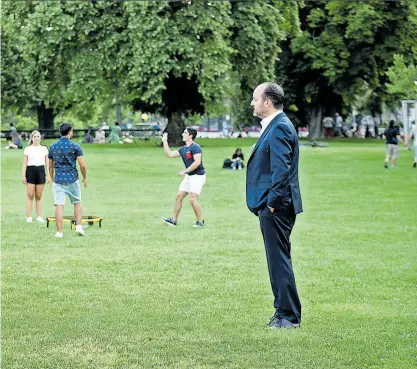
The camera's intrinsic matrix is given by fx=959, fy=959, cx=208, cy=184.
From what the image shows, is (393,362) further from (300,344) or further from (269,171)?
(269,171)

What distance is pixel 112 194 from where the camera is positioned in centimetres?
2584

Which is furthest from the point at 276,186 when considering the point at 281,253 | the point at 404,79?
the point at 404,79

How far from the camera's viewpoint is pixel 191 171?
17.3 meters

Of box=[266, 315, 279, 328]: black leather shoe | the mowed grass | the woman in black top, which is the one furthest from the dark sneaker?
the woman in black top

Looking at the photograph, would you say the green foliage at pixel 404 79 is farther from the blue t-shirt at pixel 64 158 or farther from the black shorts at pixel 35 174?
the blue t-shirt at pixel 64 158

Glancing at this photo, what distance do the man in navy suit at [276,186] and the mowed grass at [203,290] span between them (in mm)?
506

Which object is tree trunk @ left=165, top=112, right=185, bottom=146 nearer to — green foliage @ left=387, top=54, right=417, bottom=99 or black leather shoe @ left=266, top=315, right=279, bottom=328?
green foliage @ left=387, top=54, right=417, bottom=99

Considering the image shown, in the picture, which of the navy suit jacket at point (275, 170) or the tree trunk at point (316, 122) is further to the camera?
the tree trunk at point (316, 122)

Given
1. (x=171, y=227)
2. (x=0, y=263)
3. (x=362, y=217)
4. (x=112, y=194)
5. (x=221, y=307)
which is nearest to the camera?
(x=221, y=307)

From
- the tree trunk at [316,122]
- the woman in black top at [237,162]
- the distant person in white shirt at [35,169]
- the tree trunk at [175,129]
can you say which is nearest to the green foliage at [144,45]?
the tree trunk at [175,129]

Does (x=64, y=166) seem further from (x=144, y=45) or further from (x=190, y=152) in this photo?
(x=144, y=45)

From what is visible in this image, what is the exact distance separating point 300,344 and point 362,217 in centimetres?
1175

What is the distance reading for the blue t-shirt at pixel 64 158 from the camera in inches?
605

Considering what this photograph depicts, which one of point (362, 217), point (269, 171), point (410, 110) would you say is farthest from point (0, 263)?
point (410, 110)
